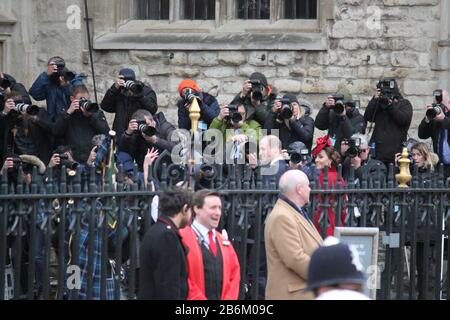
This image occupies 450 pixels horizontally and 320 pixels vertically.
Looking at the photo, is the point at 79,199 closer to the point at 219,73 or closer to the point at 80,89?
the point at 80,89

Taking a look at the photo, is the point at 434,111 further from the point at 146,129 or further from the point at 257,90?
the point at 146,129

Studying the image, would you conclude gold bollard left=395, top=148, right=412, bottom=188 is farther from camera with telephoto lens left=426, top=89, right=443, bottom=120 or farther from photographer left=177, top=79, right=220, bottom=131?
photographer left=177, top=79, right=220, bottom=131

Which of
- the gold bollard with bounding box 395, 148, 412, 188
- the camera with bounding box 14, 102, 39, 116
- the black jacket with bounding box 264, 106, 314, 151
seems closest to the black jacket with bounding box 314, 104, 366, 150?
the black jacket with bounding box 264, 106, 314, 151

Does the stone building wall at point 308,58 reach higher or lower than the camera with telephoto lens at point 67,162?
higher

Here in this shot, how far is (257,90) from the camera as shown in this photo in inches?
550

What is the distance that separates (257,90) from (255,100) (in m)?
0.12

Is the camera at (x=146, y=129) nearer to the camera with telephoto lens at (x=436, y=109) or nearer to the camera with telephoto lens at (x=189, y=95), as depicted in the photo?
the camera with telephoto lens at (x=189, y=95)

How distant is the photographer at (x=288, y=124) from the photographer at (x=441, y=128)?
124cm

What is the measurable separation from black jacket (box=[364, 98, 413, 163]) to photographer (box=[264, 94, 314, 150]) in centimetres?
95

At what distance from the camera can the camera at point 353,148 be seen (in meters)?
13.0

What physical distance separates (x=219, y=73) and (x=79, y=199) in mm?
7295

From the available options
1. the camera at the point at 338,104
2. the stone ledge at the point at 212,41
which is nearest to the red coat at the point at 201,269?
the camera at the point at 338,104

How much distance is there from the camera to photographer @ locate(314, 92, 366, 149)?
13992 mm
